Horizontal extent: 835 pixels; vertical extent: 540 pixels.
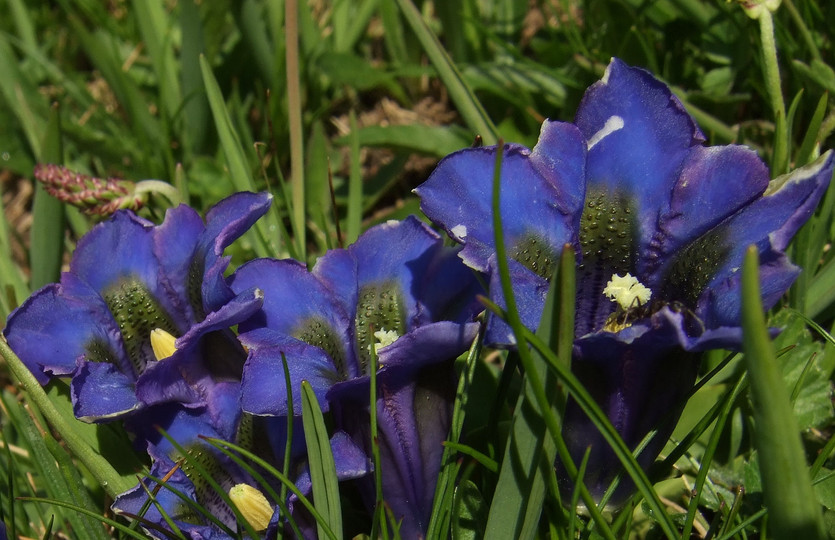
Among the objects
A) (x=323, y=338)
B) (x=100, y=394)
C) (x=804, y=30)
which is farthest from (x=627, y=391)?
(x=804, y=30)

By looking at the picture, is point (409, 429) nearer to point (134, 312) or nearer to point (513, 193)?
point (513, 193)

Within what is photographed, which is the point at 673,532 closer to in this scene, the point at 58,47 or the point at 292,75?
the point at 292,75

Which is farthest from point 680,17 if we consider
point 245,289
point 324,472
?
point 324,472

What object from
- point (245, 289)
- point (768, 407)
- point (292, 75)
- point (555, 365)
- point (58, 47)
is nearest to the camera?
point (768, 407)

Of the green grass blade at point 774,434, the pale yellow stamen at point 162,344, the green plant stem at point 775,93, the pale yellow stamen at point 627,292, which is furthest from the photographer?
the green plant stem at point 775,93

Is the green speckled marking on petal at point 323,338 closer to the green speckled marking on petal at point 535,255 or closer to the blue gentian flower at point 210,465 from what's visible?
the blue gentian flower at point 210,465

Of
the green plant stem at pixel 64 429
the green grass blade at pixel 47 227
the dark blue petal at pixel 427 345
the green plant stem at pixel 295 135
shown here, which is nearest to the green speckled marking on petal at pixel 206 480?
the green plant stem at pixel 64 429
